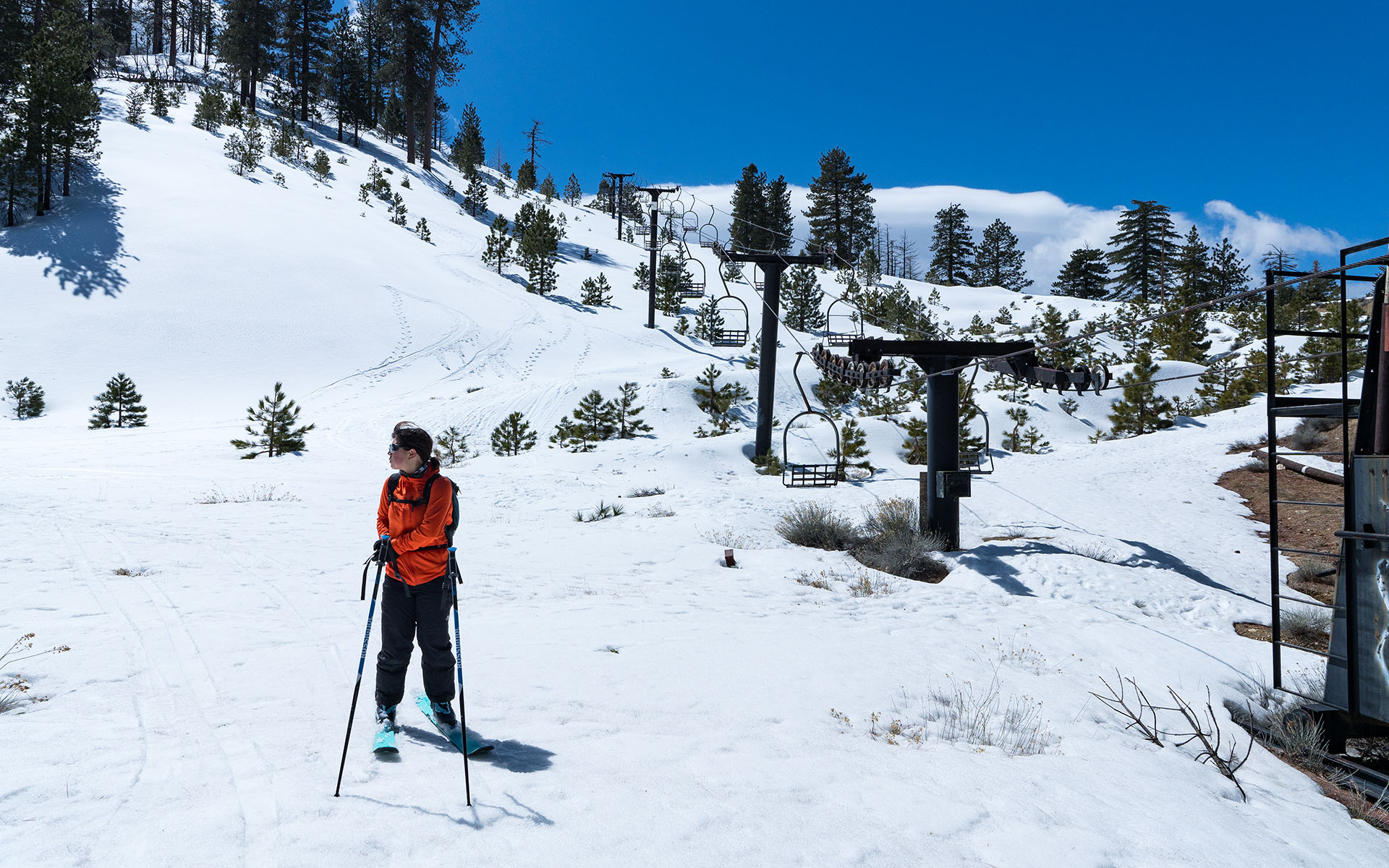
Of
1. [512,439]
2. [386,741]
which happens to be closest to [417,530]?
[386,741]

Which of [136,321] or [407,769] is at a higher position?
[136,321]

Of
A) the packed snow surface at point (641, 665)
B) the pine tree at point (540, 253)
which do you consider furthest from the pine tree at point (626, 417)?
the pine tree at point (540, 253)

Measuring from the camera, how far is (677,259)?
43.8 m

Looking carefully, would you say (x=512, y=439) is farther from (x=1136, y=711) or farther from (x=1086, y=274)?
(x=1086, y=274)

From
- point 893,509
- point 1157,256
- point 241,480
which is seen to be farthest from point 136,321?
point 1157,256

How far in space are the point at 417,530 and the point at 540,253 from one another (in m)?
38.5

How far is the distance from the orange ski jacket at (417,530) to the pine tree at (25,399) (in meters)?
25.9

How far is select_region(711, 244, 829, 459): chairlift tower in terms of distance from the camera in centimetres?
1638

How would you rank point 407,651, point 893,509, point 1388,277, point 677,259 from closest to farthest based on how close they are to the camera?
point 407,651 → point 1388,277 → point 893,509 → point 677,259

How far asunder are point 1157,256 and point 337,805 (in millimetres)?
65748

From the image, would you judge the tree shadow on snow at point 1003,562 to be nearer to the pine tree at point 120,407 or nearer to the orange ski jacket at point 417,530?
the orange ski jacket at point 417,530

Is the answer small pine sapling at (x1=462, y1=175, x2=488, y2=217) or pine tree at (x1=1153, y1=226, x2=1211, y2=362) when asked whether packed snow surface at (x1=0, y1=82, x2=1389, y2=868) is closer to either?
pine tree at (x1=1153, y1=226, x2=1211, y2=362)

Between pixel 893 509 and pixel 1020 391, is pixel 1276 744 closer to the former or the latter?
pixel 893 509

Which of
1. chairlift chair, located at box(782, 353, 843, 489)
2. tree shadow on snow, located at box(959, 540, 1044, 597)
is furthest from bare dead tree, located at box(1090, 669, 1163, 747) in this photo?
chairlift chair, located at box(782, 353, 843, 489)
